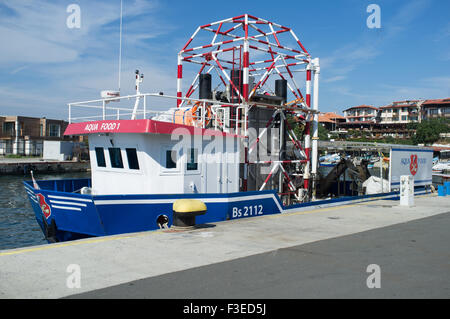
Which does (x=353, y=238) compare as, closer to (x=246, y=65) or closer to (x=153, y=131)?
(x=153, y=131)

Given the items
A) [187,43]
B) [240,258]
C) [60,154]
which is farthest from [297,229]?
[60,154]

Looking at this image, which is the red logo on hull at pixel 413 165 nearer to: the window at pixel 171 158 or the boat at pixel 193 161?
the boat at pixel 193 161

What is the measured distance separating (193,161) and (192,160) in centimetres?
5

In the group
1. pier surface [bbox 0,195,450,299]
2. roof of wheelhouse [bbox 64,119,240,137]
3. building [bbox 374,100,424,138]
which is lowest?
pier surface [bbox 0,195,450,299]

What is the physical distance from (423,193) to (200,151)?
594 inches

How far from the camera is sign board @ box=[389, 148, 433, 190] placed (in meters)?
18.6

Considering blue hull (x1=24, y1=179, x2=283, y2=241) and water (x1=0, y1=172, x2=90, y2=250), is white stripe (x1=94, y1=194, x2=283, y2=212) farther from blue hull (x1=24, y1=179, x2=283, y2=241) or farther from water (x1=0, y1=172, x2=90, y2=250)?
water (x1=0, y1=172, x2=90, y2=250)

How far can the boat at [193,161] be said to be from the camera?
10.5m

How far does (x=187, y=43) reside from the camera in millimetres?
16391

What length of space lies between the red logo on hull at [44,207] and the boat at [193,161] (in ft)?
0.11

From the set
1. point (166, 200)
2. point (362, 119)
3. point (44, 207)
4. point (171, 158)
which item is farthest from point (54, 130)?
point (362, 119)

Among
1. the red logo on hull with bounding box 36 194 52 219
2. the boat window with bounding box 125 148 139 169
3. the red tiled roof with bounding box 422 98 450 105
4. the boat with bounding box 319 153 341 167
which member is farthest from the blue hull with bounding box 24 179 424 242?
the red tiled roof with bounding box 422 98 450 105

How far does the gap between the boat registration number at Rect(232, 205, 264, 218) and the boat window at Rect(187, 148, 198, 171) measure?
5.52 ft

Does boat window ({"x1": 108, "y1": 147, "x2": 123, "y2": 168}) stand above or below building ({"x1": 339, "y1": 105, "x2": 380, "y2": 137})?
below
